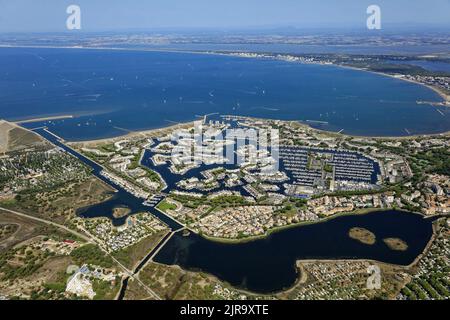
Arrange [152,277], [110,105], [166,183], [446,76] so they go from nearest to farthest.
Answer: [152,277] → [166,183] → [110,105] → [446,76]

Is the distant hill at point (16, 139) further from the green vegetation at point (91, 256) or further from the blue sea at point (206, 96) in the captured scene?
the green vegetation at point (91, 256)

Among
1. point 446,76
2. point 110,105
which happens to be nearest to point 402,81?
point 446,76

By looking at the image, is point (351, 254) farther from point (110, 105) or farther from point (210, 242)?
point (110, 105)

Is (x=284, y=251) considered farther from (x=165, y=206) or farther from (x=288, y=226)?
(x=165, y=206)

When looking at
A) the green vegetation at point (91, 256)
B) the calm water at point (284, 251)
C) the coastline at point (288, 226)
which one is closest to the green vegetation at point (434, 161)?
the coastline at point (288, 226)

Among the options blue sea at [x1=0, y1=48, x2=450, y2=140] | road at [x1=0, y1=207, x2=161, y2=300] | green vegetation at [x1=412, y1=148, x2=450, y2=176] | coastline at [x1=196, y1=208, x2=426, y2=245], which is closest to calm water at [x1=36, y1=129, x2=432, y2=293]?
coastline at [x1=196, y1=208, x2=426, y2=245]

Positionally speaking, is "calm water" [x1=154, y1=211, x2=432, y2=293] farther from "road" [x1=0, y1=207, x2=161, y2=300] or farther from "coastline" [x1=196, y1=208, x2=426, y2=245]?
"road" [x1=0, y1=207, x2=161, y2=300]

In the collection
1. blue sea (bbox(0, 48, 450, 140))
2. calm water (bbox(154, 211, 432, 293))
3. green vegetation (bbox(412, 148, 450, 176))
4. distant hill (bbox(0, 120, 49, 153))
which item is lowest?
calm water (bbox(154, 211, 432, 293))
